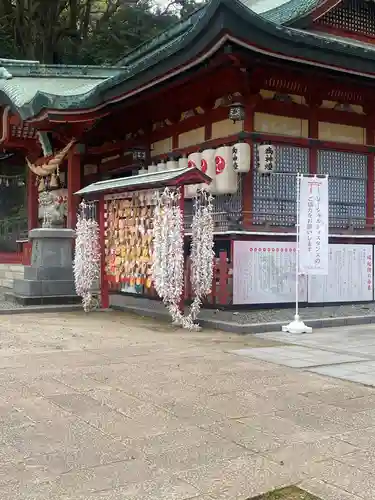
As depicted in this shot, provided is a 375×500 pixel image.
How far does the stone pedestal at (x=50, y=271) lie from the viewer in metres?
13.3

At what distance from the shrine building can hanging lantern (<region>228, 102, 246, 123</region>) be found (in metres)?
0.03

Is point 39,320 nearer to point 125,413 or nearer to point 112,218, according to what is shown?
point 112,218

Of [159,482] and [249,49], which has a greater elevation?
[249,49]

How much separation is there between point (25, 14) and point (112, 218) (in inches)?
763

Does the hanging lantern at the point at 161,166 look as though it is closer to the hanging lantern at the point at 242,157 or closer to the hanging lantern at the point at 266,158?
the hanging lantern at the point at 242,157

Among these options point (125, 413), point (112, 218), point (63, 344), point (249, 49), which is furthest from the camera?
point (112, 218)

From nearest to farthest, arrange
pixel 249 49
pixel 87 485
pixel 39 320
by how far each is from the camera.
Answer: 1. pixel 87 485
2. pixel 249 49
3. pixel 39 320

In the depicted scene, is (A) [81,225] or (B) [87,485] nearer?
(B) [87,485]

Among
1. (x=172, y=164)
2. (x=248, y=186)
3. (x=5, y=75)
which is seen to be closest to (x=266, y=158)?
(x=248, y=186)

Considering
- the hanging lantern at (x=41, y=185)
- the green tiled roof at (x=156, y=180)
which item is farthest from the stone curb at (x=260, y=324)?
the hanging lantern at (x=41, y=185)

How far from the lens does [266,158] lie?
1139cm

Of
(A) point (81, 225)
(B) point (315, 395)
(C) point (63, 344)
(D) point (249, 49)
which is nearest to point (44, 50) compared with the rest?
(A) point (81, 225)

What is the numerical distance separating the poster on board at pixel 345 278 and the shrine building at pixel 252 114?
3cm

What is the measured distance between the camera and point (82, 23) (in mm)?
29344
